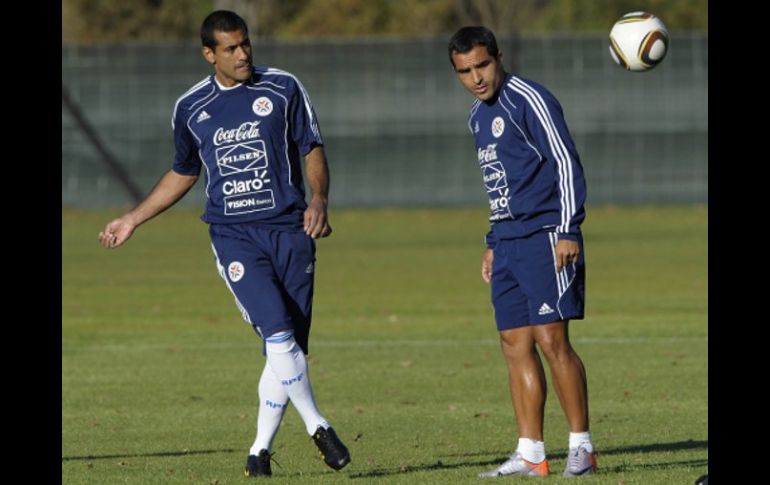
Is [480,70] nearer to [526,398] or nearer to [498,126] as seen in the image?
[498,126]

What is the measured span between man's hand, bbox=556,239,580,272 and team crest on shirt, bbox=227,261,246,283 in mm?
1614

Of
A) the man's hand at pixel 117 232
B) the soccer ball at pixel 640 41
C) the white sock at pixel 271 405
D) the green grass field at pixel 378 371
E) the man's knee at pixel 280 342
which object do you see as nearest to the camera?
the man's knee at pixel 280 342

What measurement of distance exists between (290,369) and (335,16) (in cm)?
5615

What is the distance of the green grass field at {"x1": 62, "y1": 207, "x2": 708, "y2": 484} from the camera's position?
9578 millimetres

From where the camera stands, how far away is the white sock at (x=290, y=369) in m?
8.80

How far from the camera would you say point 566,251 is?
8.48 meters

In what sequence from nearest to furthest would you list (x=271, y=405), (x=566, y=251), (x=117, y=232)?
1. (x=566, y=251)
2. (x=271, y=405)
3. (x=117, y=232)

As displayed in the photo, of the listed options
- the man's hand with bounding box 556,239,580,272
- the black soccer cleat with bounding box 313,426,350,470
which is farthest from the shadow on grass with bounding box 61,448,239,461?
the man's hand with bounding box 556,239,580,272

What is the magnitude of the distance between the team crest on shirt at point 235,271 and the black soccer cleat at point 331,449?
0.89m

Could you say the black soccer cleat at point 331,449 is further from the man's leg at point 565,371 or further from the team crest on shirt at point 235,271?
the man's leg at point 565,371

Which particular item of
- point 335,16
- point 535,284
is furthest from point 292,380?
point 335,16

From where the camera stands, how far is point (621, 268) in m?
25.6

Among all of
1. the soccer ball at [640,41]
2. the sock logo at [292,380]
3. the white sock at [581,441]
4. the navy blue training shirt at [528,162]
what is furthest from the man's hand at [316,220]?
the soccer ball at [640,41]
